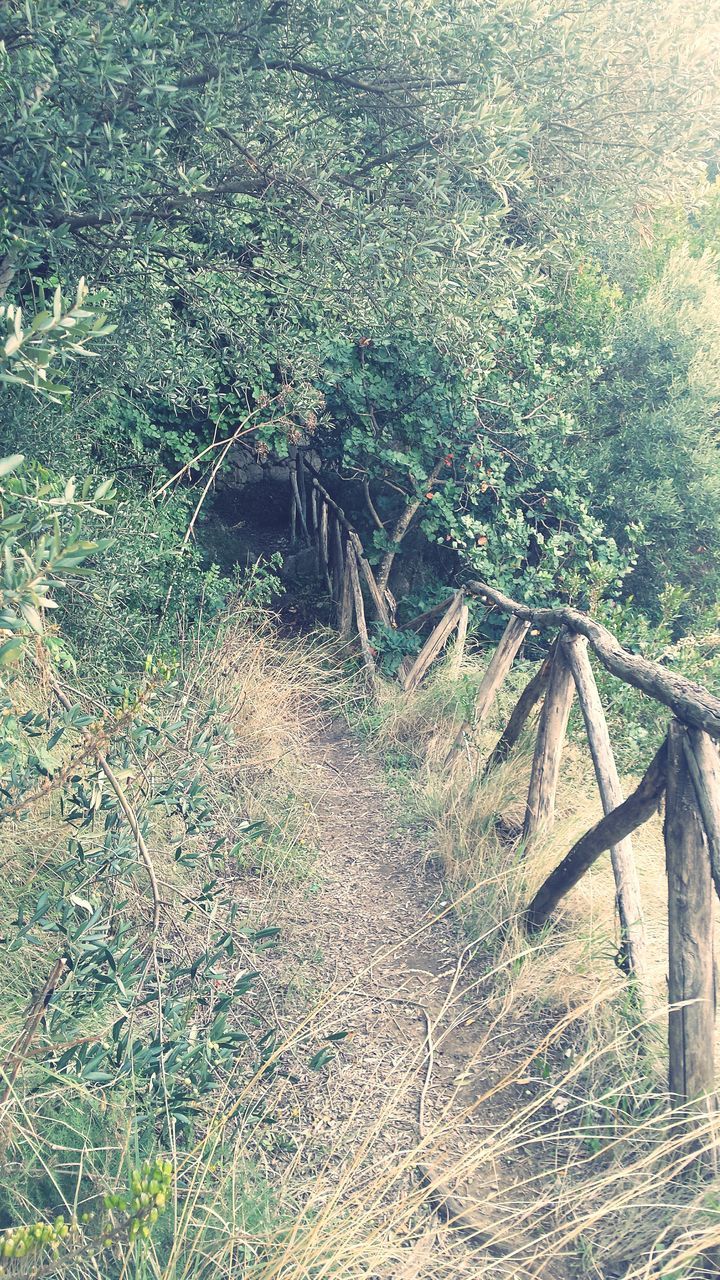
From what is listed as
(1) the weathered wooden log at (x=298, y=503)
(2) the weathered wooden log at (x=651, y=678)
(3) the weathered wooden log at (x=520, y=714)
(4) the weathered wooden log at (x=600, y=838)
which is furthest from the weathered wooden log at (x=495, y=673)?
(1) the weathered wooden log at (x=298, y=503)

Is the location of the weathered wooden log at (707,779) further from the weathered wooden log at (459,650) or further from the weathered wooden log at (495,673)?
the weathered wooden log at (459,650)

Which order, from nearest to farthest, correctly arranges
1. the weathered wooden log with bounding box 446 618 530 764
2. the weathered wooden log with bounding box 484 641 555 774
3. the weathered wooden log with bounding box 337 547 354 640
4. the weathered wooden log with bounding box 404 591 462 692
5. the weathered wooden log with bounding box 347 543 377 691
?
Result: the weathered wooden log with bounding box 484 641 555 774
the weathered wooden log with bounding box 446 618 530 764
the weathered wooden log with bounding box 404 591 462 692
the weathered wooden log with bounding box 347 543 377 691
the weathered wooden log with bounding box 337 547 354 640

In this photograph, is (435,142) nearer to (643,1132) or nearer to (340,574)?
(643,1132)

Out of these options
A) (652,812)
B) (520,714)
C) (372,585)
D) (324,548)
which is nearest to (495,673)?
(520,714)

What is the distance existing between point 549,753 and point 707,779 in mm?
1497

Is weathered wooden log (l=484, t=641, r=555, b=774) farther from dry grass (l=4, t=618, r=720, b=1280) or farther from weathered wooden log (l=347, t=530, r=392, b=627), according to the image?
weathered wooden log (l=347, t=530, r=392, b=627)

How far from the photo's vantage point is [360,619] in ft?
21.7

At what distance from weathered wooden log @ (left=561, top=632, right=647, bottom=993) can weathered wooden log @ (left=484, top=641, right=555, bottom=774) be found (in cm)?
68

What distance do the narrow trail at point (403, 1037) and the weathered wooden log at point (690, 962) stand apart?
21.7 inches

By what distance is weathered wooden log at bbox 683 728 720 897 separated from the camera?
6.98ft

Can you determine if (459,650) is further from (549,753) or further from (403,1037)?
(403,1037)

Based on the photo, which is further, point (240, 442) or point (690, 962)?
point (240, 442)

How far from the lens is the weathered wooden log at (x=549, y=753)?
12.2 feet

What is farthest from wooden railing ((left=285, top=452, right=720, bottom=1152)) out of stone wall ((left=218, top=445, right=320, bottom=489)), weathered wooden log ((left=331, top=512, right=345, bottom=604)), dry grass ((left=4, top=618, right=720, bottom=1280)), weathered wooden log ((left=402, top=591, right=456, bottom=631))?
stone wall ((left=218, top=445, right=320, bottom=489))
